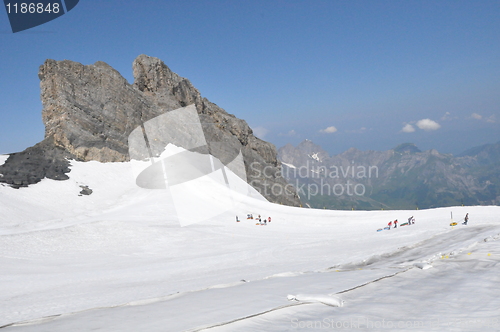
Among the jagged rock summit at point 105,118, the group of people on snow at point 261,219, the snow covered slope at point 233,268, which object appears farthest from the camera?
the jagged rock summit at point 105,118

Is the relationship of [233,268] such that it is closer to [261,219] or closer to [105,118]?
[261,219]

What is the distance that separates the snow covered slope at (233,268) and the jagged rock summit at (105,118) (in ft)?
24.5

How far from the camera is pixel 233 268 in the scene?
54.9ft

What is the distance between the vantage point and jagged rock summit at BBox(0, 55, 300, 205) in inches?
1807

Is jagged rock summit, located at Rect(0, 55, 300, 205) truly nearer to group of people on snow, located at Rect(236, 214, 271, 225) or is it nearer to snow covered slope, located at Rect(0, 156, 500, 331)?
snow covered slope, located at Rect(0, 156, 500, 331)

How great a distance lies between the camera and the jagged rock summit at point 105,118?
45906 mm

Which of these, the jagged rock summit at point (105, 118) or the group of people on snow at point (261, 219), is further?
the jagged rock summit at point (105, 118)

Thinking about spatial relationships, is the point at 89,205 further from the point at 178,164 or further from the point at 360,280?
the point at 360,280

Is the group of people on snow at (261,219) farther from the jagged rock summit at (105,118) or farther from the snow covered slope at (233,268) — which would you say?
the jagged rock summit at (105,118)

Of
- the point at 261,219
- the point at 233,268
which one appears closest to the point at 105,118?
the point at 261,219

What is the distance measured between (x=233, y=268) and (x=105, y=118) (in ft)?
158

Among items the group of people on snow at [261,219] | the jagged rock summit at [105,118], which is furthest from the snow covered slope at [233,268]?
the jagged rock summit at [105,118]

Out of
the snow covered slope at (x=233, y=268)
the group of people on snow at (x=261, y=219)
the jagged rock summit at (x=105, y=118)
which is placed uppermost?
the jagged rock summit at (x=105, y=118)

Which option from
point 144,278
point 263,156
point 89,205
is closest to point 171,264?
point 144,278
